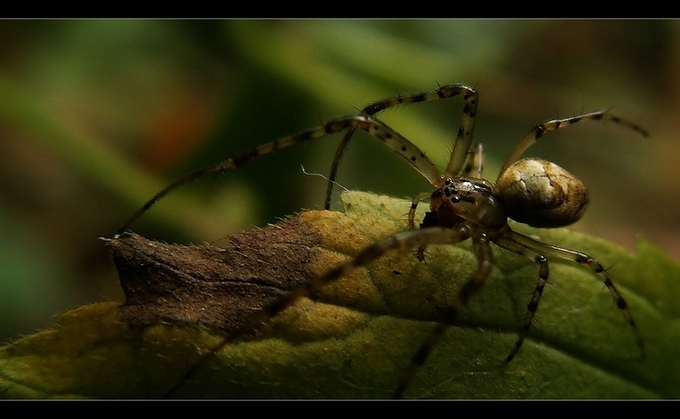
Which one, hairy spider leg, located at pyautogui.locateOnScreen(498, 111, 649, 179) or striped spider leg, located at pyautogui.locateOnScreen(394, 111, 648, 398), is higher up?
hairy spider leg, located at pyautogui.locateOnScreen(498, 111, 649, 179)

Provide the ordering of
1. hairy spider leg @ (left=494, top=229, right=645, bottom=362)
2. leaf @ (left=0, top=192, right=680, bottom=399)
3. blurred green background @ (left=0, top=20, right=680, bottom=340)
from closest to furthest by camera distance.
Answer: leaf @ (left=0, top=192, right=680, bottom=399) < hairy spider leg @ (left=494, top=229, right=645, bottom=362) < blurred green background @ (left=0, top=20, right=680, bottom=340)

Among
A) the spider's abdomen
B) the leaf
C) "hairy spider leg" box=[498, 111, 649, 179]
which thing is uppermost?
"hairy spider leg" box=[498, 111, 649, 179]

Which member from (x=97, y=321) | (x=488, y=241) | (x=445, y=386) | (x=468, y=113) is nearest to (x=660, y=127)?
(x=468, y=113)

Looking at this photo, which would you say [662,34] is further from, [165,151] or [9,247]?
[9,247]

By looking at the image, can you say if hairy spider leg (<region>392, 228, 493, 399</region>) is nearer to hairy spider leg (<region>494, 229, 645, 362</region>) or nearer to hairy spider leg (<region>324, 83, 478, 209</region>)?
hairy spider leg (<region>494, 229, 645, 362</region>)

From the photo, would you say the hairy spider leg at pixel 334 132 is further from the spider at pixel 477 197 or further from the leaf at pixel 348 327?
the leaf at pixel 348 327

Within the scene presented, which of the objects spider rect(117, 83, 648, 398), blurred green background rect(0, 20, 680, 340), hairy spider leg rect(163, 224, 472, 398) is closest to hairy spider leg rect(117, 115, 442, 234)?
spider rect(117, 83, 648, 398)

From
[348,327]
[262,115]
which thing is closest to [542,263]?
[348,327]
